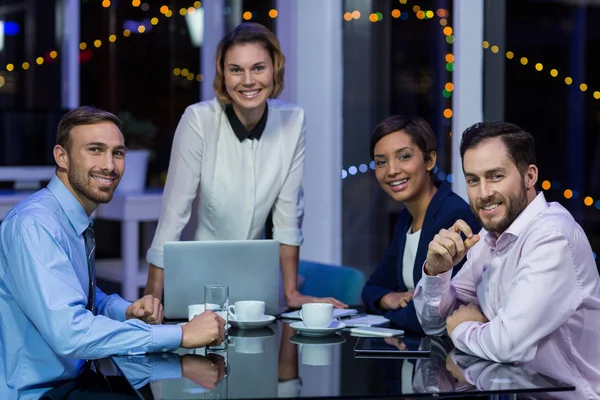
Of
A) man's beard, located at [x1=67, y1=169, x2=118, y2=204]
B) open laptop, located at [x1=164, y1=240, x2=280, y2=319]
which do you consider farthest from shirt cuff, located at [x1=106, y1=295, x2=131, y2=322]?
man's beard, located at [x1=67, y1=169, x2=118, y2=204]

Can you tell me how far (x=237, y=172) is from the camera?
3.27 m

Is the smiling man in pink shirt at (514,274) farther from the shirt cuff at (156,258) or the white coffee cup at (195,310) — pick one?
the shirt cuff at (156,258)

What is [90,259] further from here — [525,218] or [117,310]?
[525,218]

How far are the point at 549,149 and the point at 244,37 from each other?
1202 millimetres

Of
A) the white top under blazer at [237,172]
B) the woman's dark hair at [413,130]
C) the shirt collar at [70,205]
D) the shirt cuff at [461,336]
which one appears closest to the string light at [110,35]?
the white top under blazer at [237,172]

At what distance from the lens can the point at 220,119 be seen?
10.7 ft

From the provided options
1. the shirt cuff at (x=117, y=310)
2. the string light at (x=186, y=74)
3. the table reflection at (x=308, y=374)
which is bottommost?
the table reflection at (x=308, y=374)

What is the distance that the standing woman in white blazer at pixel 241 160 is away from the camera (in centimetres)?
312

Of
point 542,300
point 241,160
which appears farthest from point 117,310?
point 542,300

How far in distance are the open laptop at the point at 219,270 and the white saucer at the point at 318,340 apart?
25 cm

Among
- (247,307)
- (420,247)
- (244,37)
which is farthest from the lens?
(244,37)

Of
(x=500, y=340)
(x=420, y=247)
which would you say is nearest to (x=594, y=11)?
(x=420, y=247)

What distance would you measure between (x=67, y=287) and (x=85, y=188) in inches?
12.9

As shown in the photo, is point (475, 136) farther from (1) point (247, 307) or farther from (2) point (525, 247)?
(1) point (247, 307)
